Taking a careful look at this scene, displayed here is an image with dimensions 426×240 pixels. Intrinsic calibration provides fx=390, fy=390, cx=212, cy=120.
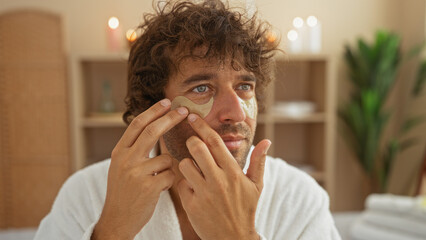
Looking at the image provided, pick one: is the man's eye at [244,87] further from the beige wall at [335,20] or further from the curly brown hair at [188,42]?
the beige wall at [335,20]

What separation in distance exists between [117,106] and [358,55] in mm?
2054

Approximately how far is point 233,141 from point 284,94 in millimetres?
2489

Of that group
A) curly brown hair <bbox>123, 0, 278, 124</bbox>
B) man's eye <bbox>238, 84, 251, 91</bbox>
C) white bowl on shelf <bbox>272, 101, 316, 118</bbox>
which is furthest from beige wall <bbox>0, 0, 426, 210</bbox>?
man's eye <bbox>238, 84, 251, 91</bbox>

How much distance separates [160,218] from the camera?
3.97ft

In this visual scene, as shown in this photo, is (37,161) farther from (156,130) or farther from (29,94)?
(156,130)

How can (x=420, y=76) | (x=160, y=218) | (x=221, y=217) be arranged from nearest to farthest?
(x=221, y=217) < (x=160, y=218) < (x=420, y=76)

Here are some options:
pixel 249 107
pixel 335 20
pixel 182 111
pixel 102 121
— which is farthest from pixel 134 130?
pixel 335 20

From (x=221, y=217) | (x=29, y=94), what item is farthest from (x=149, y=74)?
(x=29, y=94)

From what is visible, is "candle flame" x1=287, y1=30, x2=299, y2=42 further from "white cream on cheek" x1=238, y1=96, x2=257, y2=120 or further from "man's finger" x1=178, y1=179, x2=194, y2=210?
"man's finger" x1=178, y1=179, x2=194, y2=210

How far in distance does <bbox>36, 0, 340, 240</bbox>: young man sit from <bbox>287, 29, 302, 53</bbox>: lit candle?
69.3 inches

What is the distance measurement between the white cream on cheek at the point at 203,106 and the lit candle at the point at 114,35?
2031 millimetres

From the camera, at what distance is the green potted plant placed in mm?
3107

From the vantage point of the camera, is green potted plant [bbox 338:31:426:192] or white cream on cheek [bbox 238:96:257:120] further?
green potted plant [bbox 338:31:426:192]

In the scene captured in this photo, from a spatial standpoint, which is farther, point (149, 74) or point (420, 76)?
point (420, 76)
